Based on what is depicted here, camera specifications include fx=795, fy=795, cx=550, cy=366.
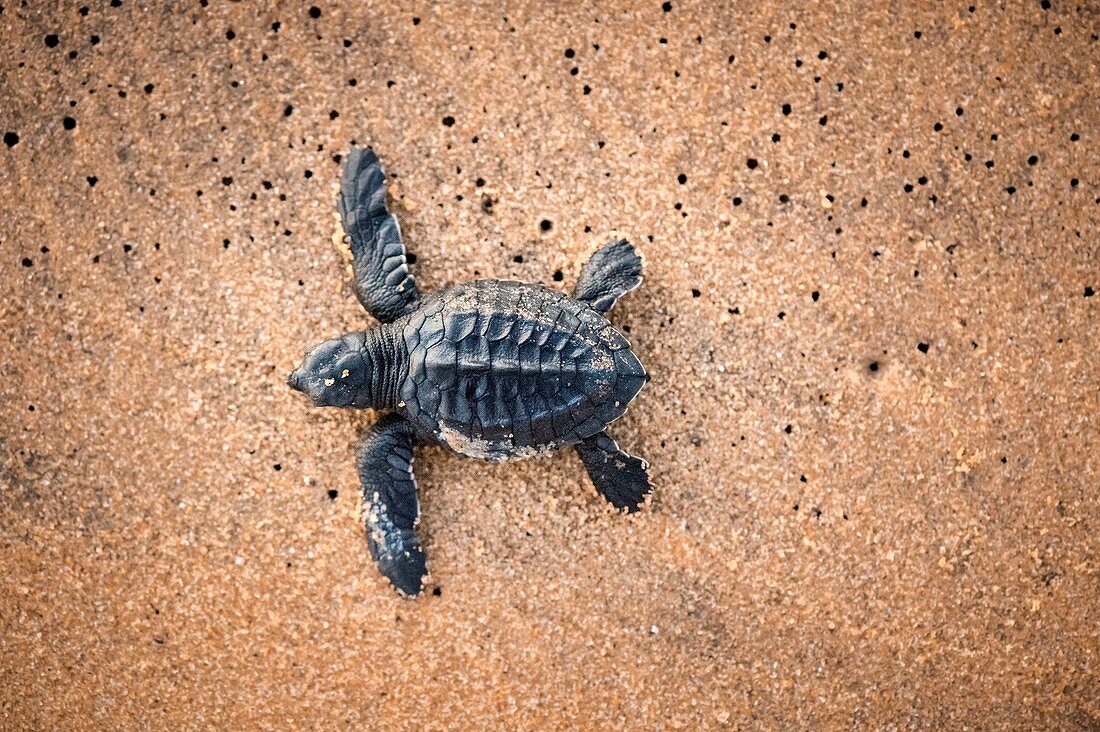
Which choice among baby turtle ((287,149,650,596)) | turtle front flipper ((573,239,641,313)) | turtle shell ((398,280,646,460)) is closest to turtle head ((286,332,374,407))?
baby turtle ((287,149,650,596))

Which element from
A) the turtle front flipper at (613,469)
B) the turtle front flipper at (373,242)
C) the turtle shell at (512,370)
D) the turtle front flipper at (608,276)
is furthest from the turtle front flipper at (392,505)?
the turtle front flipper at (608,276)

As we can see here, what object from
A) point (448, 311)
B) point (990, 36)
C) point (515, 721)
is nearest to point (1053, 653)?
point (515, 721)

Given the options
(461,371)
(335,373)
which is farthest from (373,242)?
(461,371)

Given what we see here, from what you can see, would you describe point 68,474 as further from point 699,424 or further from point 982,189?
point 982,189

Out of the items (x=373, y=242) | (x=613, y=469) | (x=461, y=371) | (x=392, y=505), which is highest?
(x=373, y=242)

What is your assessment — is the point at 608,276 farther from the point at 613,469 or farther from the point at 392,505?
the point at 392,505

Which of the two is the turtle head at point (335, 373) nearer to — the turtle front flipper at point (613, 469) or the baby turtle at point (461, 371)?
the baby turtle at point (461, 371)
